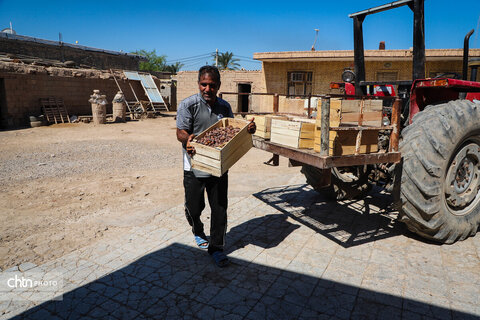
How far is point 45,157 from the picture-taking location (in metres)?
8.46

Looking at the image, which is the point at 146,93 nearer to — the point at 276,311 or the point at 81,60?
the point at 81,60

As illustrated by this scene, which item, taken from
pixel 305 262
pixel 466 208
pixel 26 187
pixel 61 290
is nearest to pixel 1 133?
pixel 26 187

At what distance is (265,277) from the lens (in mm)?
3045

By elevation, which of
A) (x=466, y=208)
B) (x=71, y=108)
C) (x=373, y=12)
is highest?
(x=373, y=12)

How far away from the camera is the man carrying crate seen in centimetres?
315

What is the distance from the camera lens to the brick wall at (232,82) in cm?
1944

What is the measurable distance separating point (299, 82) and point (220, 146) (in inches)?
626

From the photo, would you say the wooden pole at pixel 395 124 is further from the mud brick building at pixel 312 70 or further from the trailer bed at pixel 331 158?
the mud brick building at pixel 312 70

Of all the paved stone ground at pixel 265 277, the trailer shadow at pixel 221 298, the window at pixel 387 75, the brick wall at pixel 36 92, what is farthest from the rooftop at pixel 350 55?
the trailer shadow at pixel 221 298

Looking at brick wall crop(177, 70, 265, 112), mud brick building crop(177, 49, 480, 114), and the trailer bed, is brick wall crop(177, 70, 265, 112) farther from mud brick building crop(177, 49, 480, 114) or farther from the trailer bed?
the trailer bed

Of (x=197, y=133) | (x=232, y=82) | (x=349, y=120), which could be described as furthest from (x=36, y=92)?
(x=349, y=120)

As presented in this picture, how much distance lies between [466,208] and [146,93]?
19807mm

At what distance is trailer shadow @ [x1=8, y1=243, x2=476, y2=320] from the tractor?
3.31ft

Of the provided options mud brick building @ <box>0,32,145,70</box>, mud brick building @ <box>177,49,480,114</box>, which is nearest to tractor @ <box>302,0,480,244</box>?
mud brick building @ <box>177,49,480,114</box>
